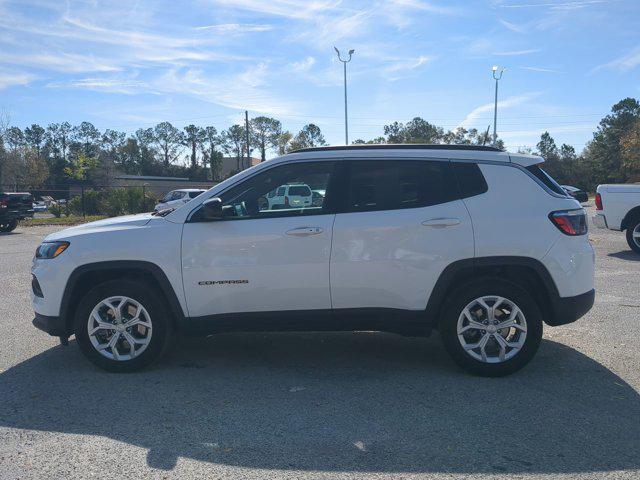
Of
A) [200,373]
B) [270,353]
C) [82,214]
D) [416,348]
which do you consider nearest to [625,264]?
[416,348]

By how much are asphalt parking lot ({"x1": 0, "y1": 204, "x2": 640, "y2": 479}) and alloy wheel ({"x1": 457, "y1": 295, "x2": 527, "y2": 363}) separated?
24cm

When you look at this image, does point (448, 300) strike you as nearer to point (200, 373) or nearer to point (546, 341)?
point (546, 341)

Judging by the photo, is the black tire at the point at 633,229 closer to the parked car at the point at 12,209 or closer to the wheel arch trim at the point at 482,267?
the wheel arch trim at the point at 482,267

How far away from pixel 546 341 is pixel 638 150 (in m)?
49.6

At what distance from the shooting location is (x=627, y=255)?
1166 cm

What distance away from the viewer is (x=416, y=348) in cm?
557

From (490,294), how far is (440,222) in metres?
0.74

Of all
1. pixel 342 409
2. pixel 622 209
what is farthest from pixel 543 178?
pixel 622 209

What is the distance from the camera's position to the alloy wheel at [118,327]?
4.80 meters

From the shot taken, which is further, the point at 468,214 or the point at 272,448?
the point at 468,214

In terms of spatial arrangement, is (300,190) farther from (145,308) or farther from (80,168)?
(80,168)

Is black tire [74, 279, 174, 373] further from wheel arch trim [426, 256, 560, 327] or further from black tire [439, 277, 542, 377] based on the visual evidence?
black tire [439, 277, 542, 377]

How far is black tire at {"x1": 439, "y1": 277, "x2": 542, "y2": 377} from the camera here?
4590 mm

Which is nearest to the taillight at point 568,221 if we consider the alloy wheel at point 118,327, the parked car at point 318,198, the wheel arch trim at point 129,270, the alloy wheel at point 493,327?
the alloy wheel at point 493,327
